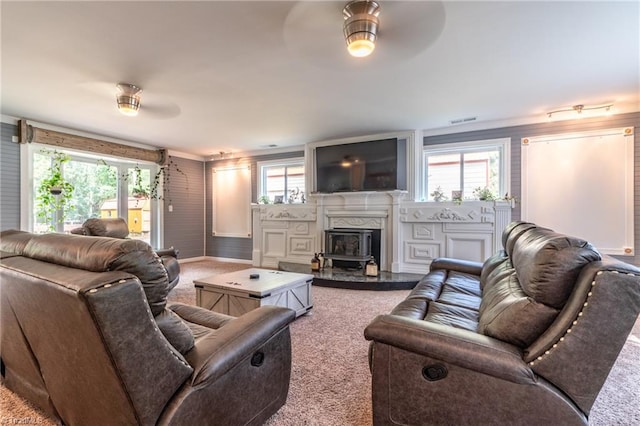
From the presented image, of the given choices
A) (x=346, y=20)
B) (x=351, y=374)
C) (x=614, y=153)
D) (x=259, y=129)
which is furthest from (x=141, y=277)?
(x=614, y=153)

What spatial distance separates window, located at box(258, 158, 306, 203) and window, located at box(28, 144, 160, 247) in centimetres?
221

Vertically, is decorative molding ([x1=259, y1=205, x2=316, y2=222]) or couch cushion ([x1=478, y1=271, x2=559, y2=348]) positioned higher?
Answer: decorative molding ([x1=259, y1=205, x2=316, y2=222])

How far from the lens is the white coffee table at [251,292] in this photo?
2689mm

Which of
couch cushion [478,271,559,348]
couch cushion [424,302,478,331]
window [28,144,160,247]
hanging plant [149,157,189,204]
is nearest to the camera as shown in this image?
couch cushion [478,271,559,348]

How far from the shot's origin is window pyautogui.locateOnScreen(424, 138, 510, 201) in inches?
181

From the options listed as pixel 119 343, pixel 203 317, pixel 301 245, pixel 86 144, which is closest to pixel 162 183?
pixel 86 144

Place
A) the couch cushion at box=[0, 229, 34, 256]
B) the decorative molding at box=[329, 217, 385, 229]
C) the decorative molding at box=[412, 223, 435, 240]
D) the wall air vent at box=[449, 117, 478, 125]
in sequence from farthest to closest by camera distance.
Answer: the decorative molding at box=[329, 217, 385, 229]
the decorative molding at box=[412, 223, 435, 240]
the wall air vent at box=[449, 117, 478, 125]
the couch cushion at box=[0, 229, 34, 256]

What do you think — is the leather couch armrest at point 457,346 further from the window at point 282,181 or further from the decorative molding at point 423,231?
the window at point 282,181

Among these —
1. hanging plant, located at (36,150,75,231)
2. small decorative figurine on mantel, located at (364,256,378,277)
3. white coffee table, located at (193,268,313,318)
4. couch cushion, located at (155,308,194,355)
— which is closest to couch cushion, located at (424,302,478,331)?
couch cushion, located at (155,308,194,355)

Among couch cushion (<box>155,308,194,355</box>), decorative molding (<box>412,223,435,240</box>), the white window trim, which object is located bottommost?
couch cushion (<box>155,308,194,355</box>)

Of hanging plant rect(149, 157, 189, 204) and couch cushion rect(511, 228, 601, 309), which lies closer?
couch cushion rect(511, 228, 601, 309)

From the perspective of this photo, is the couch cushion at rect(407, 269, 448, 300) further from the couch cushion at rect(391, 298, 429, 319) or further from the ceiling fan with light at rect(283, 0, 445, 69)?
the ceiling fan with light at rect(283, 0, 445, 69)

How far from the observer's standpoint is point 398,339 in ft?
4.21

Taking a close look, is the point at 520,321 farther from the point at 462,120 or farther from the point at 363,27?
the point at 462,120
